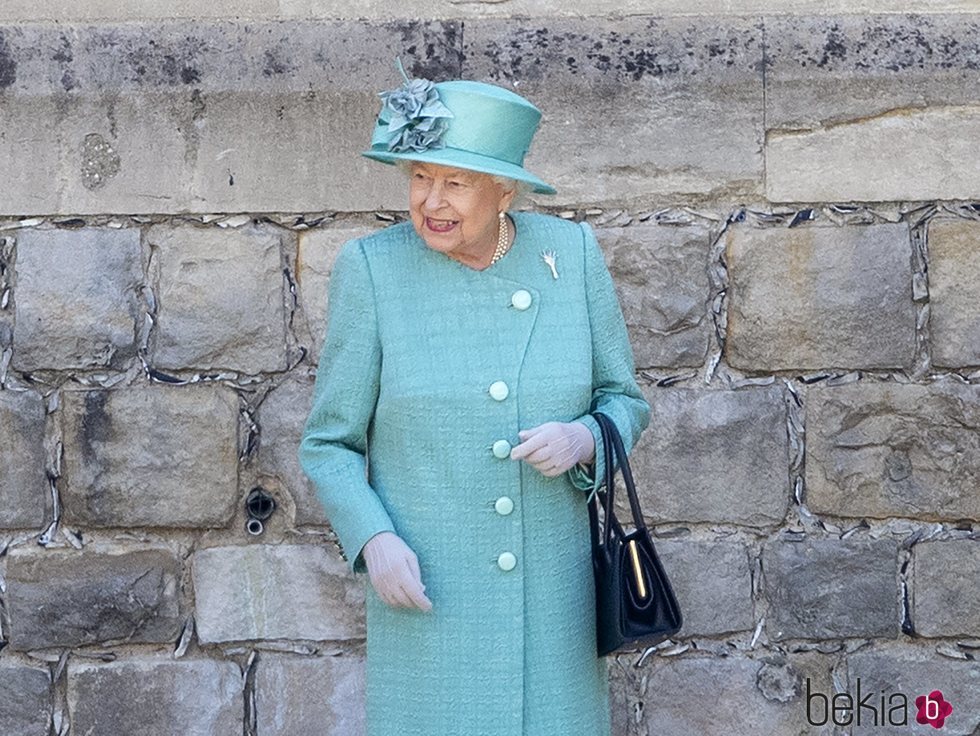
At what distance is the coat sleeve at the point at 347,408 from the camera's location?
2865mm

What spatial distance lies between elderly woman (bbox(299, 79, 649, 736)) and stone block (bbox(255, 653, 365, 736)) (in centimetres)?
101

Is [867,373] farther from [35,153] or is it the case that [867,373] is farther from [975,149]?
[35,153]

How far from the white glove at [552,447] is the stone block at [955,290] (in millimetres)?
1373

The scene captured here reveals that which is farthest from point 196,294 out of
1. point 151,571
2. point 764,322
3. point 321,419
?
point 764,322

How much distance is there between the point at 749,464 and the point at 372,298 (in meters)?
1.35

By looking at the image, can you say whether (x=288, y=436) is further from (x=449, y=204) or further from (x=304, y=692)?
(x=449, y=204)

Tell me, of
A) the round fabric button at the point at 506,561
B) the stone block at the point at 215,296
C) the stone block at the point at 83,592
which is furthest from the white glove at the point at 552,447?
the stone block at the point at 83,592

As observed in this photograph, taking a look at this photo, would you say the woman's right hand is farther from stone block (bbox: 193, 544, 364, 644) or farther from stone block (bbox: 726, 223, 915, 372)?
stone block (bbox: 726, 223, 915, 372)

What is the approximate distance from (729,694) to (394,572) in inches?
59.0

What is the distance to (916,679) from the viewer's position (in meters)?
3.99

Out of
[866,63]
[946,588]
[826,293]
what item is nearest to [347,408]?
[826,293]

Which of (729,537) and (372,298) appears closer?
(372,298)

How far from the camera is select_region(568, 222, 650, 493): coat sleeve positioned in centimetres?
297

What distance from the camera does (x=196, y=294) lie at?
3.87m
